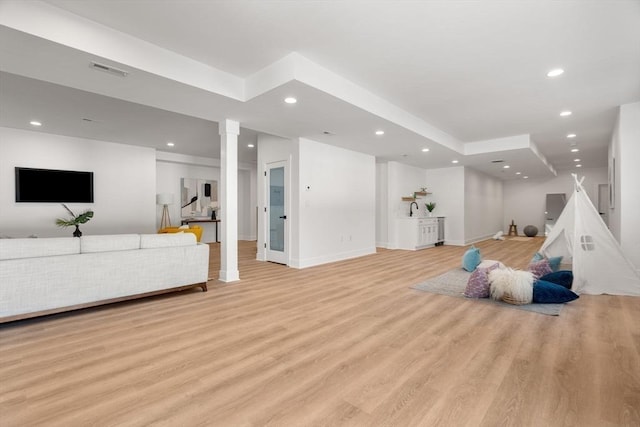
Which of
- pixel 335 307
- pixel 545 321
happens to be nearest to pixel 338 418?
pixel 335 307

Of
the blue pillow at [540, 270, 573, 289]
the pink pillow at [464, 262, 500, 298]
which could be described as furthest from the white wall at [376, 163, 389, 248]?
the pink pillow at [464, 262, 500, 298]

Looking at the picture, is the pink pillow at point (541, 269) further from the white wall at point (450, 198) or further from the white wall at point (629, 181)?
the white wall at point (450, 198)

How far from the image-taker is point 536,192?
1228cm

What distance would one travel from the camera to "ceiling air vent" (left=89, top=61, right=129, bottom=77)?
2.76 m

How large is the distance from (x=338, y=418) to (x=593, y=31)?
12.6 ft

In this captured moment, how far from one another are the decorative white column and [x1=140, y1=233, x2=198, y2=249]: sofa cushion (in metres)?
0.64

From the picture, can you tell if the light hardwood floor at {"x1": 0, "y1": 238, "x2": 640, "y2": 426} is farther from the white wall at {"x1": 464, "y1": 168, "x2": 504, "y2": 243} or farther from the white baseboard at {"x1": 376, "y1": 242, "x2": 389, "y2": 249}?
the white wall at {"x1": 464, "y1": 168, "x2": 504, "y2": 243}

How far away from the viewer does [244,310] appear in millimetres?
3207

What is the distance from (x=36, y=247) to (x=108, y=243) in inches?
22.2

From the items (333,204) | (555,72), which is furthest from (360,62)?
(333,204)

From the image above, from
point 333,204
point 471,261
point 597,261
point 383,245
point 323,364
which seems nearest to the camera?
point 323,364

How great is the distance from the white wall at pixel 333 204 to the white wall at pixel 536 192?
28.9ft

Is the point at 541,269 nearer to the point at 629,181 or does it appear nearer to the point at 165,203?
the point at 629,181

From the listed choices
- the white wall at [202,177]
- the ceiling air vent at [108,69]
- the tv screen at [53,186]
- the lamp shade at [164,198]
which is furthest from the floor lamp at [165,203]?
the ceiling air vent at [108,69]
